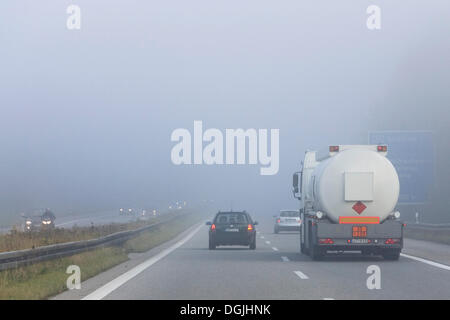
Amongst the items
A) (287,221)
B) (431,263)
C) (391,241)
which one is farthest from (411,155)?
(431,263)

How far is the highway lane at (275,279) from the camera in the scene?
1331 cm

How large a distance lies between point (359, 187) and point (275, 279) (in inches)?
235

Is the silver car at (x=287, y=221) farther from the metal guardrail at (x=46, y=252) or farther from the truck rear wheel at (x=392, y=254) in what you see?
the truck rear wheel at (x=392, y=254)

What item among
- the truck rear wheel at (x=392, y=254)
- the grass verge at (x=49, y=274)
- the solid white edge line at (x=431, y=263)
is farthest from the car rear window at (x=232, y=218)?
the truck rear wheel at (x=392, y=254)

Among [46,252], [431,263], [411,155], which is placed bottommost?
[431,263]

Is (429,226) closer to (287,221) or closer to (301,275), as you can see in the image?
(287,221)

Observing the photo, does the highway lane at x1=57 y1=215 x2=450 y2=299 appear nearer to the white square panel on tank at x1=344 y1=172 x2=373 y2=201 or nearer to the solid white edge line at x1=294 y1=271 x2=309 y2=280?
the solid white edge line at x1=294 y1=271 x2=309 y2=280

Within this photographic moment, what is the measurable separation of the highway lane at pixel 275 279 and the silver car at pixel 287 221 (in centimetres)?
2316

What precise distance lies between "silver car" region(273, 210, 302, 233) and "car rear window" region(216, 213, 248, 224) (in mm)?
16473

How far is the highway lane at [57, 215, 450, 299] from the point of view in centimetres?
1331

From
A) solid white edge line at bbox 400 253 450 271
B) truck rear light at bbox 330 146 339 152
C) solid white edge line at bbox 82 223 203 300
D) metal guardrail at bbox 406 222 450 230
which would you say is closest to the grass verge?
solid white edge line at bbox 82 223 203 300

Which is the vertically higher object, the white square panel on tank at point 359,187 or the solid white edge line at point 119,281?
the white square panel on tank at point 359,187

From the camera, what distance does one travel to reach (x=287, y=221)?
46.8m
